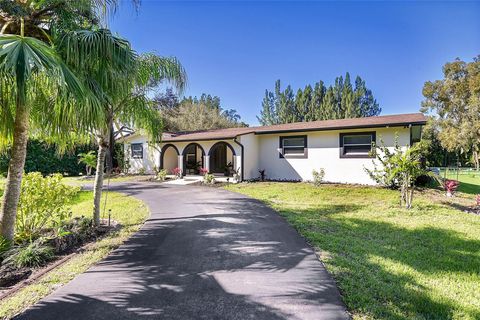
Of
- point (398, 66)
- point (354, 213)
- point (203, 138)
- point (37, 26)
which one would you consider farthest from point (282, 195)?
point (398, 66)

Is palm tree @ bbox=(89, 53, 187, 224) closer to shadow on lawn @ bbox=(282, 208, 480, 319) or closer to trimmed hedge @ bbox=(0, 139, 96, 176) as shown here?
shadow on lawn @ bbox=(282, 208, 480, 319)

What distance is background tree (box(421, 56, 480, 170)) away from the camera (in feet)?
88.6

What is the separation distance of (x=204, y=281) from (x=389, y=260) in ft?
10.8

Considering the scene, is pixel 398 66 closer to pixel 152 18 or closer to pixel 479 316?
pixel 152 18

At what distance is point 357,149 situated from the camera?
13.4 m

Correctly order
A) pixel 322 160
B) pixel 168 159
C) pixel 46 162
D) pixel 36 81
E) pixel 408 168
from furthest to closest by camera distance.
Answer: pixel 168 159, pixel 46 162, pixel 322 160, pixel 408 168, pixel 36 81

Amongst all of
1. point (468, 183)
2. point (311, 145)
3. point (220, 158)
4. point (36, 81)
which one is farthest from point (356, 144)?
point (36, 81)

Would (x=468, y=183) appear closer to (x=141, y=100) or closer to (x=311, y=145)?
(x=311, y=145)

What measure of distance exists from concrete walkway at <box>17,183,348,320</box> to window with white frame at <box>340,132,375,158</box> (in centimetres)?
873

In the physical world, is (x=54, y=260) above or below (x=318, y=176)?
below

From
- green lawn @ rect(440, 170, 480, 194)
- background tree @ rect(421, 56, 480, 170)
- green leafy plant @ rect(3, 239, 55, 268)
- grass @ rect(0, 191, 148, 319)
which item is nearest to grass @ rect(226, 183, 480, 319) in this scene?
grass @ rect(0, 191, 148, 319)

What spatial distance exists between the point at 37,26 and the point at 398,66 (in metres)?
20.9

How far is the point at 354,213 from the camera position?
27.1ft

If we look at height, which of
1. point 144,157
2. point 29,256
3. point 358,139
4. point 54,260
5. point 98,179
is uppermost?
point 358,139
